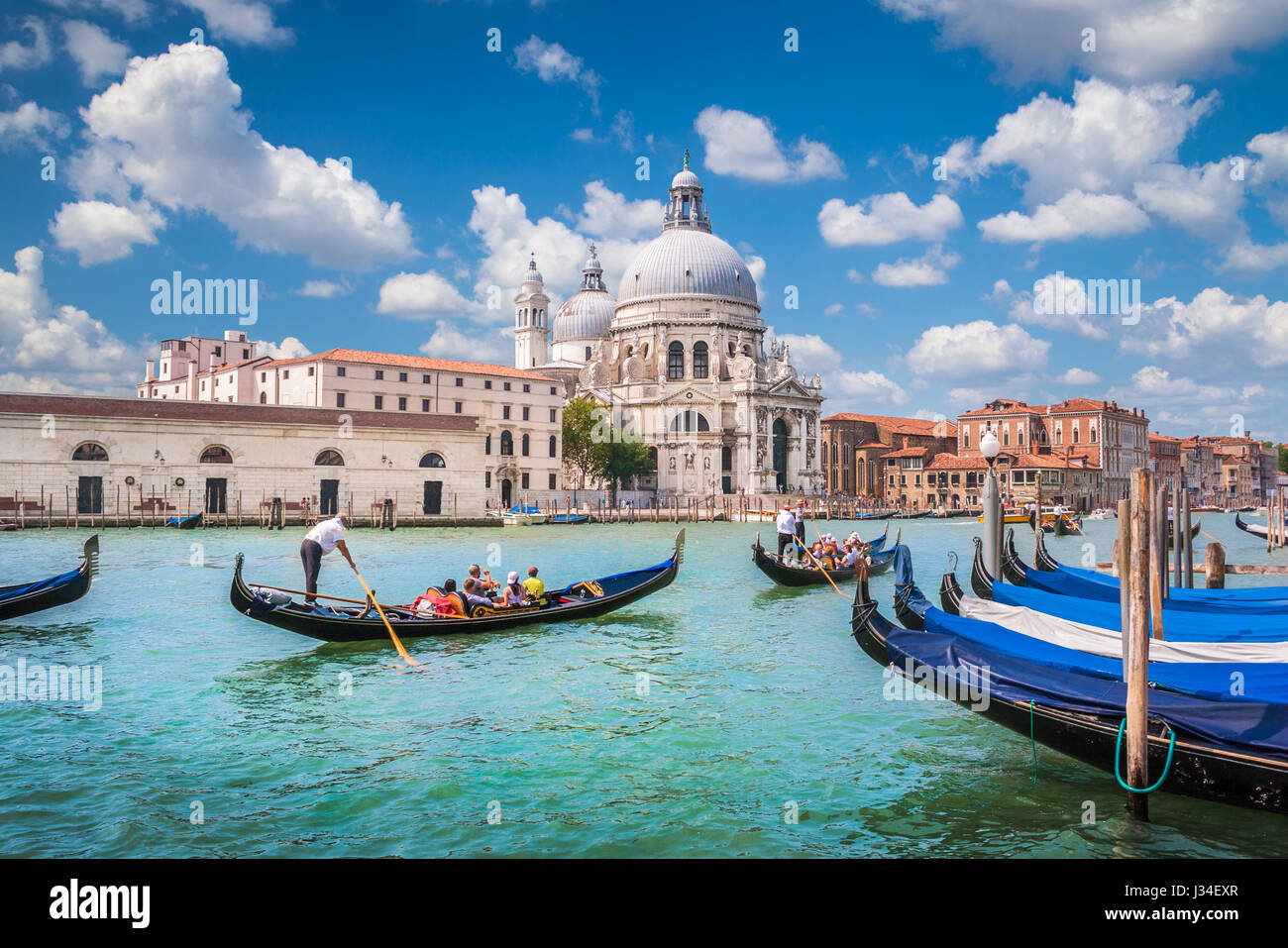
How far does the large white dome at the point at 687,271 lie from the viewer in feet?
195

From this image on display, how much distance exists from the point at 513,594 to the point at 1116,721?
6.90 m

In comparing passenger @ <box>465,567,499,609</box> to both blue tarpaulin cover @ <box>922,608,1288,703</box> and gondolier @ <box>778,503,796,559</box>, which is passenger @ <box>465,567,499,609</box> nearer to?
blue tarpaulin cover @ <box>922,608,1288,703</box>

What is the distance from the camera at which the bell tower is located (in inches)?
2645

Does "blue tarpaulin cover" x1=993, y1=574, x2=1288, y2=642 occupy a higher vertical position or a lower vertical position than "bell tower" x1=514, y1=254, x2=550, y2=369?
lower

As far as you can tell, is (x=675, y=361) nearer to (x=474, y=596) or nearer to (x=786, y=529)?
(x=786, y=529)

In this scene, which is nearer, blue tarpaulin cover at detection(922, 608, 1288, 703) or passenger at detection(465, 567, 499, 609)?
blue tarpaulin cover at detection(922, 608, 1288, 703)

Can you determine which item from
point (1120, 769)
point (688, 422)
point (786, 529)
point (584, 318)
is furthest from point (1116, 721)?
point (584, 318)

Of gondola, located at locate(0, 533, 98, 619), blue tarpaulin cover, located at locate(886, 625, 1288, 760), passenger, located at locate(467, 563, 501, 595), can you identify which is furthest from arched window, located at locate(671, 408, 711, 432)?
blue tarpaulin cover, located at locate(886, 625, 1288, 760)

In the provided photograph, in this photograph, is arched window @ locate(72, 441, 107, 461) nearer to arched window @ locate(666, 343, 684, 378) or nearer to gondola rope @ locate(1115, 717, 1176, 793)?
gondola rope @ locate(1115, 717, 1176, 793)

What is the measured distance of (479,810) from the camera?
5.39 meters

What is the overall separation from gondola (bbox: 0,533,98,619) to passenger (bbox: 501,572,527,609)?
4.49 meters

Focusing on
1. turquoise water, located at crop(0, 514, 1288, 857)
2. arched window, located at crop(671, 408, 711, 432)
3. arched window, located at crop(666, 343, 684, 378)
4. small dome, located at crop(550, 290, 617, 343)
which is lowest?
turquoise water, located at crop(0, 514, 1288, 857)

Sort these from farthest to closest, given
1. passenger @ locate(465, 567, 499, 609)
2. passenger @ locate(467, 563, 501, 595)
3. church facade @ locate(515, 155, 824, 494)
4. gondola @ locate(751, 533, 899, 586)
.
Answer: church facade @ locate(515, 155, 824, 494), gondola @ locate(751, 533, 899, 586), passenger @ locate(467, 563, 501, 595), passenger @ locate(465, 567, 499, 609)

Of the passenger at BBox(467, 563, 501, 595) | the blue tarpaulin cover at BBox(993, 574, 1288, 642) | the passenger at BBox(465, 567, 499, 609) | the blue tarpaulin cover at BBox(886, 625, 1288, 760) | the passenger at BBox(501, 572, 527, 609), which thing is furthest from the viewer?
the passenger at BBox(501, 572, 527, 609)
